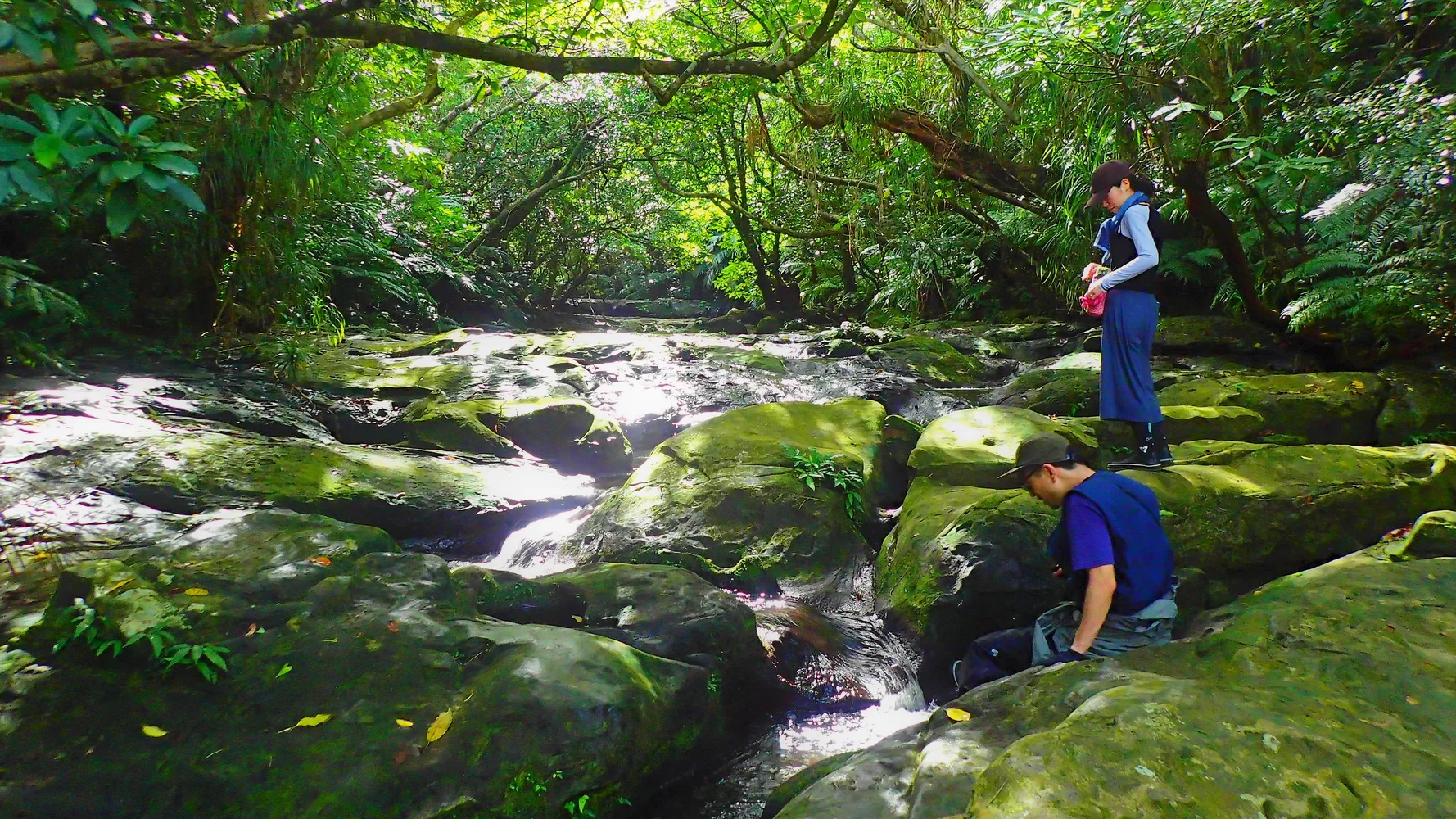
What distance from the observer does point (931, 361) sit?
1002 cm

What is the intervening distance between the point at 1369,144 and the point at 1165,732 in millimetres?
5734

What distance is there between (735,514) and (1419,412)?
5.33 metres

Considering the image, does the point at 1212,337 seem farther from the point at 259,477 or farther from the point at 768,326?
the point at 259,477

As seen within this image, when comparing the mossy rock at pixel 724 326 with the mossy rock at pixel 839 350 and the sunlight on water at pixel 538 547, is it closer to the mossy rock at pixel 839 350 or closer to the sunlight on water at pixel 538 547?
the mossy rock at pixel 839 350

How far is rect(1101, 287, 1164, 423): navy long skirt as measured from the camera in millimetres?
4133

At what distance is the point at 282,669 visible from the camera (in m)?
2.78

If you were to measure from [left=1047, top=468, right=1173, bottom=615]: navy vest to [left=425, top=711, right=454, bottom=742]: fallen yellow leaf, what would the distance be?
2393mm

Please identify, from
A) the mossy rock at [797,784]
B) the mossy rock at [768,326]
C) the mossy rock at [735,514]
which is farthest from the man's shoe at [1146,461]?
the mossy rock at [768,326]

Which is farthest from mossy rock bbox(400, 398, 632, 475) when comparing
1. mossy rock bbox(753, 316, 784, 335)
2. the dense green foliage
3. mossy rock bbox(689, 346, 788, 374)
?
mossy rock bbox(753, 316, 784, 335)

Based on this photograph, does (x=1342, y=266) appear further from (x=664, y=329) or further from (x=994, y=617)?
(x=664, y=329)

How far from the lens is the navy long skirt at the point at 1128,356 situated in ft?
13.6

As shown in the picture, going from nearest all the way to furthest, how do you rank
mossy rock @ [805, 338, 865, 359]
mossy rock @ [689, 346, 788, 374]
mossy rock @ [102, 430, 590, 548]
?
mossy rock @ [102, 430, 590, 548], mossy rock @ [689, 346, 788, 374], mossy rock @ [805, 338, 865, 359]

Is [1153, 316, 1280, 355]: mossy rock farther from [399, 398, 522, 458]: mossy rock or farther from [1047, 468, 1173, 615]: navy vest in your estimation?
[399, 398, 522, 458]: mossy rock

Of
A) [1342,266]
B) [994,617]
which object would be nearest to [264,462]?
[994,617]
